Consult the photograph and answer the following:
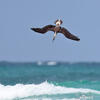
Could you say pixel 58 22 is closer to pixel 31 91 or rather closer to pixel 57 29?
pixel 57 29

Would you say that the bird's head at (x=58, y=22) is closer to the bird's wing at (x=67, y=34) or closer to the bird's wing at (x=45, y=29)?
the bird's wing at (x=45, y=29)

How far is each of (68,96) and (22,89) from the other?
1.88 meters

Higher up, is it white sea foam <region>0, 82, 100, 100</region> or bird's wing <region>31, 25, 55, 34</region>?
white sea foam <region>0, 82, 100, 100</region>

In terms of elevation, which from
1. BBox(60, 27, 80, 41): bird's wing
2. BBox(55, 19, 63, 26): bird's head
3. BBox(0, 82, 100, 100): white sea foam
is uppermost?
BBox(0, 82, 100, 100): white sea foam

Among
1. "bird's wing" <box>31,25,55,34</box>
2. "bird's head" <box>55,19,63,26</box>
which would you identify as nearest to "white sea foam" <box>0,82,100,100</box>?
"bird's wing" <box>31,25,55,34</box>

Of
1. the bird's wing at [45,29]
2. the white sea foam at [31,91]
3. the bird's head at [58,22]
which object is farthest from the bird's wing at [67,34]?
the white sea foam at [31,91]

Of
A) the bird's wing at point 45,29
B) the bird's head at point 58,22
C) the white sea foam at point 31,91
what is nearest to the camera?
the bird's head at point 58,22

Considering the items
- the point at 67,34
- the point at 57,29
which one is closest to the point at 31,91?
the point at 67,34

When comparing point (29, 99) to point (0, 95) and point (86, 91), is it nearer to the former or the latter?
point (0, 95)

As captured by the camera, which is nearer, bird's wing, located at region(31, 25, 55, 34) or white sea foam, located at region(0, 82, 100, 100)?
bird's wing, located at region(31, 25, 55, 34)

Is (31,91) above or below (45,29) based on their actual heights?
above

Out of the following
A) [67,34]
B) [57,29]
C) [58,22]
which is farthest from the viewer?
[67,34]

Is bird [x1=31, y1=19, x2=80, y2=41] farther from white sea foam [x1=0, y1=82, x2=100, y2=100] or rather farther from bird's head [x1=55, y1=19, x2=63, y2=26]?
white sea foam [x1=0, y1=82, x2=100, y2=100]

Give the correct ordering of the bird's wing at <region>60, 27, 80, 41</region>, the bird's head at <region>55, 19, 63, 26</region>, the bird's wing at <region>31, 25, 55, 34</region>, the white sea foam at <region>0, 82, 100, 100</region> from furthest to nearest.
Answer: the white sea foam at <region>0, 82, 100, 100</region> < the bird's wing at <region>60, 27, 80, 41</region> < the bird's wing at <region>31, 25, 55, 34</region> < the bird's head at <region>55, 19, 63, 26</region>
